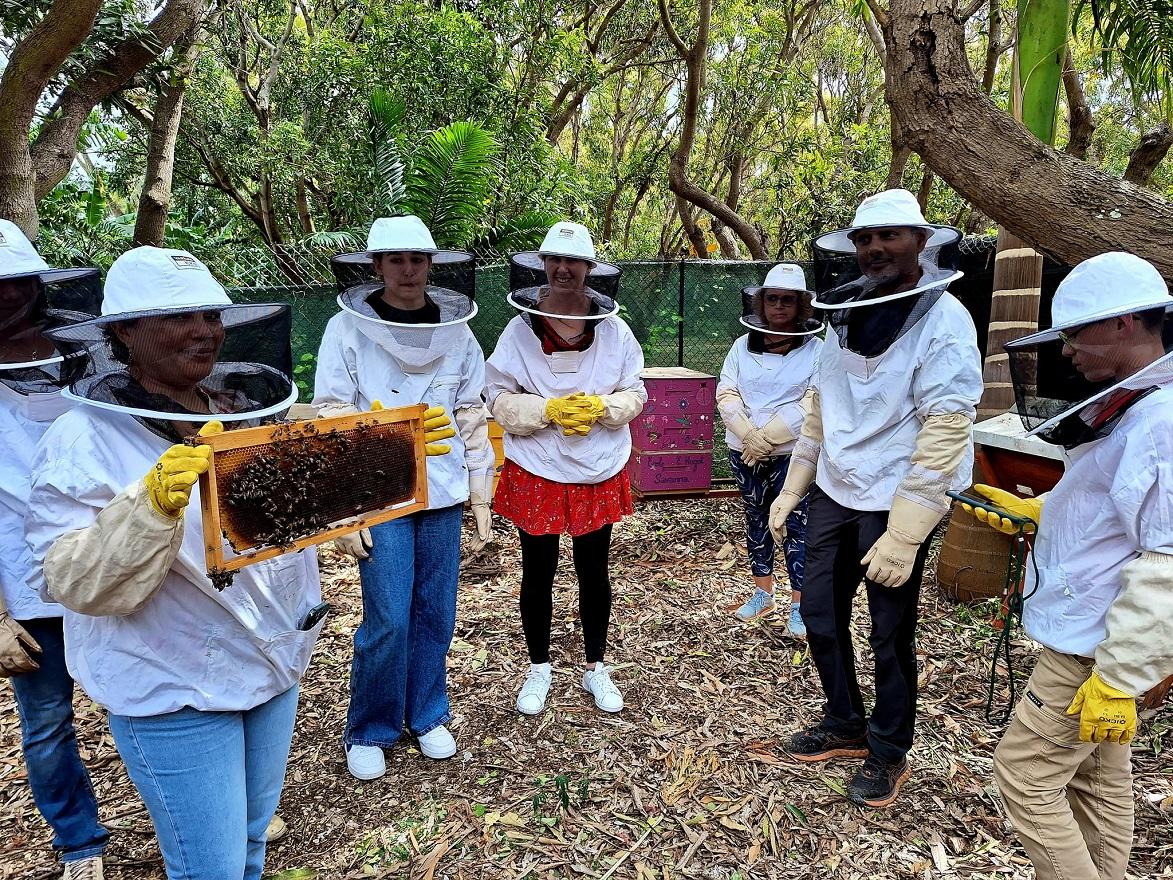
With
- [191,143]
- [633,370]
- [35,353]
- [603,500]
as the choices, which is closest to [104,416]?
[35,353]

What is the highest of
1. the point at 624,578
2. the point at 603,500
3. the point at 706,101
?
the point at 706,101

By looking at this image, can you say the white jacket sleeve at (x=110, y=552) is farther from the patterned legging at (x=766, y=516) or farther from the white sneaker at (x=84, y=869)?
the patterned legging at (x=766, y=516)

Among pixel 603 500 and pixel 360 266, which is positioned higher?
pixel 360 266

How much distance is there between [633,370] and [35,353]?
2.17 meters

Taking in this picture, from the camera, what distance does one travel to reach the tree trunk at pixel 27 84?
3402 millimetres

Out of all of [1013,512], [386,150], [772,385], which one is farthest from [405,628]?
[386,150]

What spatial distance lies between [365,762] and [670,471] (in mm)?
3645

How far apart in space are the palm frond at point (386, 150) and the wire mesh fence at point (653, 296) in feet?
4.15

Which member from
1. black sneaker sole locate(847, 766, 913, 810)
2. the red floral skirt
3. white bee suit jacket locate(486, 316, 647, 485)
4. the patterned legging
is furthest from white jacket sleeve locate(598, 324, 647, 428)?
black sneaker sole locate(847, 766, 913, 810)

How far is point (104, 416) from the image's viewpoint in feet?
5.29

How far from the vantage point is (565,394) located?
314cm

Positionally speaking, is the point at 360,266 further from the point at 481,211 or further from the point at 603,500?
the point at 481,211

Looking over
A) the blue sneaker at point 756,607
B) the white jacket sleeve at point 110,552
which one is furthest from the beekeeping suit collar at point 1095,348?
the blue sneaker at point 756,607

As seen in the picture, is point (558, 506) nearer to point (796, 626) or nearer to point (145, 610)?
point (145, 610)
